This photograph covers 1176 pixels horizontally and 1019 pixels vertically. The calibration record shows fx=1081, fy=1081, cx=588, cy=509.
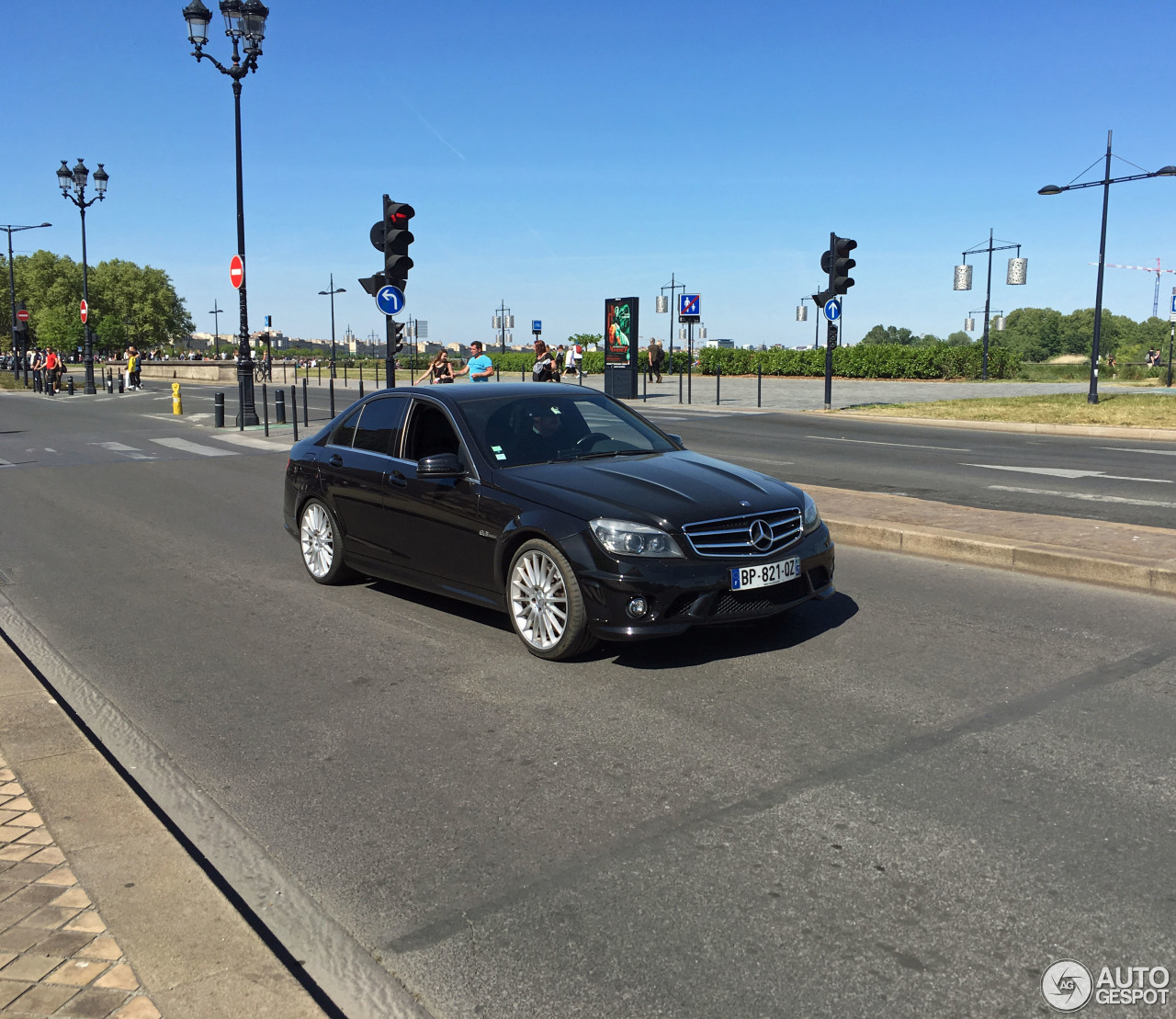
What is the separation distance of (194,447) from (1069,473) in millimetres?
15001

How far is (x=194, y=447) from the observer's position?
2025 centimetres

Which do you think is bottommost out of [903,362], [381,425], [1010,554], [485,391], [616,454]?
[1010,554]

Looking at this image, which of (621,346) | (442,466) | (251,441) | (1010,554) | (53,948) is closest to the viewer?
(53,948)

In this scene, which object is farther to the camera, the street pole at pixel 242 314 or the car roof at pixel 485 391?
the street pole at pixel 242 314

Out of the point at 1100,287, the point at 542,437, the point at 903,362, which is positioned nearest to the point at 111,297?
the point at 903,362

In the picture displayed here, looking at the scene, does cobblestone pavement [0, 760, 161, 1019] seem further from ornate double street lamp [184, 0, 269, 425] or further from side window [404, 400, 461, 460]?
ornate double street lamp [184, 0, 269, 425]

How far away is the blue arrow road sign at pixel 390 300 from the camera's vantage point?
53.3ft

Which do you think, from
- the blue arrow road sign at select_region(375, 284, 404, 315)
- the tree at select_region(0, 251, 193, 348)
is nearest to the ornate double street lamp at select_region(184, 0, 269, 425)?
the blue arrow road sign at select_region(375, 284, 404, 315)

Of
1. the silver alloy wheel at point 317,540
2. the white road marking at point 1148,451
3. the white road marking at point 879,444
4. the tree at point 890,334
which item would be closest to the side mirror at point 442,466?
the silver alloy wheel at point 317,540

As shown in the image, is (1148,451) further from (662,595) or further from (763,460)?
(662,595)

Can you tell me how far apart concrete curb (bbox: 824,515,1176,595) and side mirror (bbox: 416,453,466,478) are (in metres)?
4.23

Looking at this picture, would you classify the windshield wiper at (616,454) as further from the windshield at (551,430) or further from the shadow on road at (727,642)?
the shadow on road at (727,642)

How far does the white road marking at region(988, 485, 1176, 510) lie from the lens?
11289 mm

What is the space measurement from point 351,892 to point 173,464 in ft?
49.6
